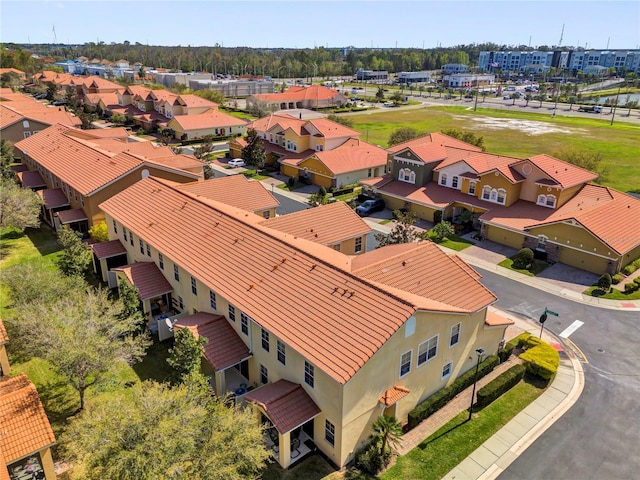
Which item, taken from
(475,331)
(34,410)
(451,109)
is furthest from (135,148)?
(451,109)

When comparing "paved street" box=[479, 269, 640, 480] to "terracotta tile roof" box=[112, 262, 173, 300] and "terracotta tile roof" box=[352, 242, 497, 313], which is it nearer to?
"terracotta tile roof" box=[352, 242, 497, 313]

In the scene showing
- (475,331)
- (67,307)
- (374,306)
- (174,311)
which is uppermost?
(374,306)

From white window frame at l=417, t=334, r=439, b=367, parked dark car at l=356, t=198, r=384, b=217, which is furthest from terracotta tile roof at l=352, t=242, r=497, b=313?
parked dark car at l=356, t=198, r=384, b=217

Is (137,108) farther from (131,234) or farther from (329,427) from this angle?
(329,427)

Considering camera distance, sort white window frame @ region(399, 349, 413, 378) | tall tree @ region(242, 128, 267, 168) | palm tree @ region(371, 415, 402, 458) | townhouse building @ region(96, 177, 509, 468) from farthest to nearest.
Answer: tall tree @ region(242, 128, 267, 168) → white window frame @ region(399, 349, 413, 378) → townhouse building @ region(96, 177, 509, 468) → palm tree @ region(371, 415, 402, 458)

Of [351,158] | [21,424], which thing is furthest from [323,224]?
[351,158]

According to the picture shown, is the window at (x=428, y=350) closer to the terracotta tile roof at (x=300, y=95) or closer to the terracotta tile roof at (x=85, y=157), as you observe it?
the terracotta tile roof at (x=85, y=157)
